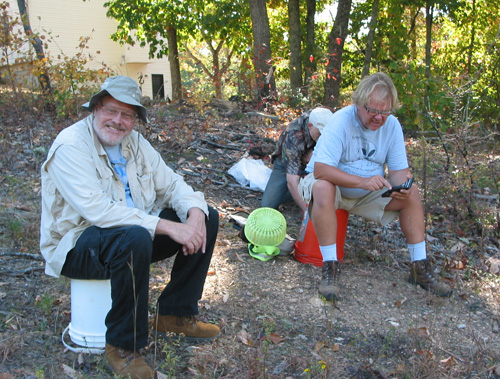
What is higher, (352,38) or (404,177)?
(352,38)

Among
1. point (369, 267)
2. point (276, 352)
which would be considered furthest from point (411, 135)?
point (276, 352)

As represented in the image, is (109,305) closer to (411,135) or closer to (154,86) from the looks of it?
(411,135)

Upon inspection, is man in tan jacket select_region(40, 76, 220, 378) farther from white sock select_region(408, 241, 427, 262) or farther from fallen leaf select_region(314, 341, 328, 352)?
white sock select_region(408, 241, 427, 262)

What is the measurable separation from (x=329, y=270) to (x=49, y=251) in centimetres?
209

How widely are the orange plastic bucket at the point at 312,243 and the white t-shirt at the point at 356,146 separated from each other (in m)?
0.27

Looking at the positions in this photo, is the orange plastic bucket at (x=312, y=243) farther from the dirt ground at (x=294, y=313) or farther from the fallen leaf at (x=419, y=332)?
the fallen leaf at (x=419, y=332)

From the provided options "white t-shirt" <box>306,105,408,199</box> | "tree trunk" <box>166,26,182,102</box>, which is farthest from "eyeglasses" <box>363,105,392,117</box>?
"tree trunk" <box>166,26,182,102</box>

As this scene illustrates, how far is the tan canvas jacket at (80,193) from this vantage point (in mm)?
2656

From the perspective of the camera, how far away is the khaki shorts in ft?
13.3

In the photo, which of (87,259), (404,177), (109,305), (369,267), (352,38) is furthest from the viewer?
(352,38)

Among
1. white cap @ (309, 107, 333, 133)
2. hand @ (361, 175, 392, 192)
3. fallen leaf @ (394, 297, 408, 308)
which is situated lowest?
fallen leaf @ (394, 297, 408, 308)

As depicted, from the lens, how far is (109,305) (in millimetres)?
2855

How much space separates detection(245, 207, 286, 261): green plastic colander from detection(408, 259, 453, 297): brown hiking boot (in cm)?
117

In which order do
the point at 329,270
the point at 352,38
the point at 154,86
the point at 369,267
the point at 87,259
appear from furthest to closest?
the point at 154,86, the point at 352,38, the point at 369,267, the point at 329,270, the point at 87,259
